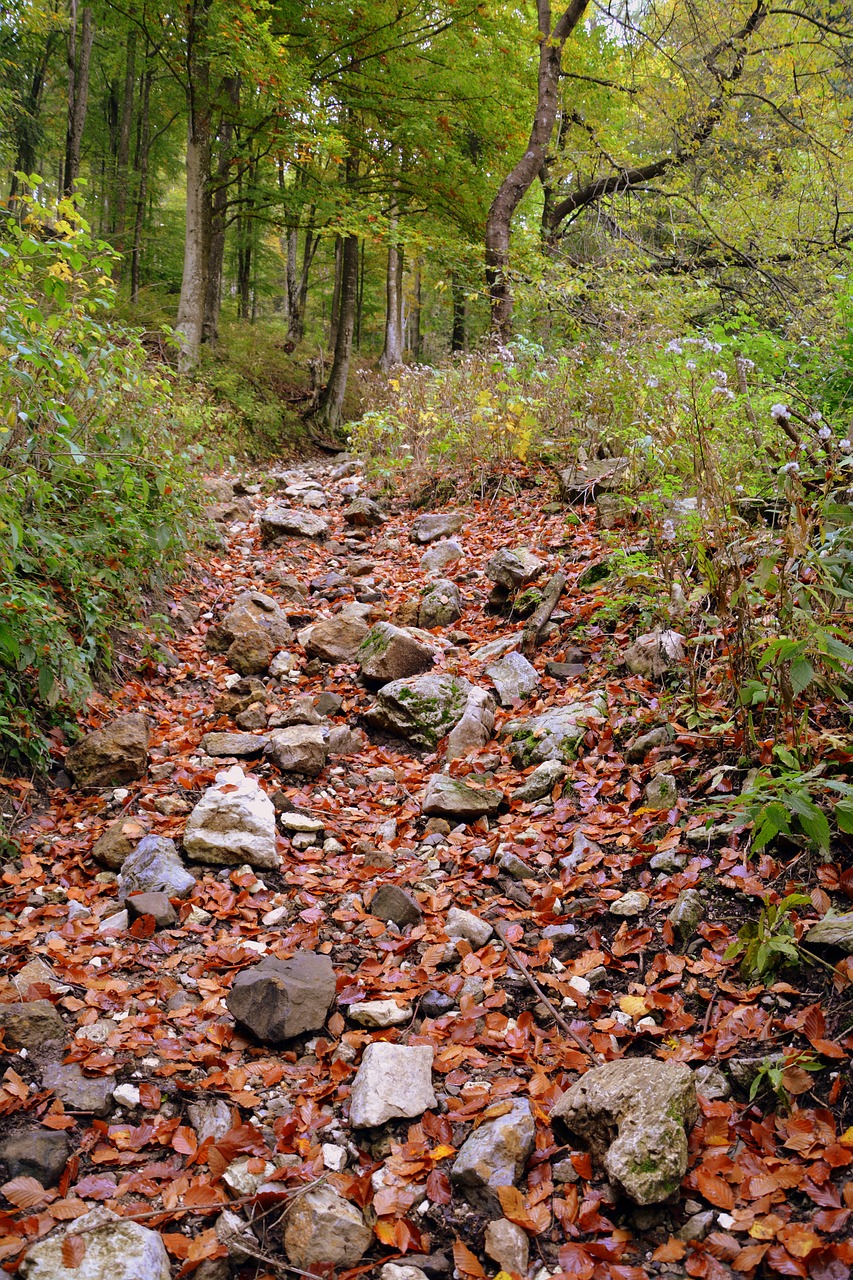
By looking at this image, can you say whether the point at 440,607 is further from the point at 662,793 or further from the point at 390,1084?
the point at 390,1084

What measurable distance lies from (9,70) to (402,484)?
38.9 ft

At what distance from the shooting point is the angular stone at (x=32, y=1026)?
230cm

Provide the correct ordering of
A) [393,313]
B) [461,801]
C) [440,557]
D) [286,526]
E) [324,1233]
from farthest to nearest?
[393,313] → [286,526] → [440,557] → [461,801] → [324,1233]

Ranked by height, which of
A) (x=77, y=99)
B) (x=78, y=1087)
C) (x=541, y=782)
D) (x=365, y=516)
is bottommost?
(x=78, y=1087)

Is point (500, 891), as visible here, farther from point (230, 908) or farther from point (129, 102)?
point (129, 102)

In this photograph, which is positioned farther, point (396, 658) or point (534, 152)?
point (534, 152)

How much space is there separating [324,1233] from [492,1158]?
Result: 45 cm

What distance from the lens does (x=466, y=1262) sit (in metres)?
1.75

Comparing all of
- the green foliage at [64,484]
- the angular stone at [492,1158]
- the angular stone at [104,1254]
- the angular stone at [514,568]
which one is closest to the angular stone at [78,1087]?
the angular stone at [104,1254]

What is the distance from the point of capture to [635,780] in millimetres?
3387

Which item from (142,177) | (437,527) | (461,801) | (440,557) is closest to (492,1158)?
(461,801)

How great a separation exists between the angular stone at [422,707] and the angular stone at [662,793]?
4.56 ft

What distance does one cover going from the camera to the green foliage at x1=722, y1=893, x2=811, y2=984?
2.18 m

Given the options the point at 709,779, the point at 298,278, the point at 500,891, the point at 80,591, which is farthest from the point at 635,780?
the point at 298,278
